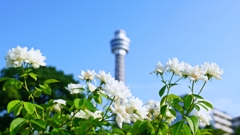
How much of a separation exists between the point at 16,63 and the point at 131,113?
2.41 feet

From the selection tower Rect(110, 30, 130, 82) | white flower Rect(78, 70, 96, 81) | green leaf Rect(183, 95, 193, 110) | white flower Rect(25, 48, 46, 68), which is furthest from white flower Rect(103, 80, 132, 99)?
tower Rect(110, 30, 130, 82)

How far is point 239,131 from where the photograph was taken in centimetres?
1906

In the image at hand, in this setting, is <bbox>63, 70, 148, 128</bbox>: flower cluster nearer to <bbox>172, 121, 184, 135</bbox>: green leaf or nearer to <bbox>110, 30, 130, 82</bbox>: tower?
<bbox>172, 121, 184, 135</bbox>: green leaf

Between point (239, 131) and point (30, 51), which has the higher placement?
point (239, 131)

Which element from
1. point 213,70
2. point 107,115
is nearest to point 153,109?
point 107,115

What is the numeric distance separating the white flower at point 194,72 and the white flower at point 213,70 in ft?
0.16

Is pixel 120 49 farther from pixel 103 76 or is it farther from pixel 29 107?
pixel 29 107

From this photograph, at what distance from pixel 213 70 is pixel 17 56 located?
1.09 metres

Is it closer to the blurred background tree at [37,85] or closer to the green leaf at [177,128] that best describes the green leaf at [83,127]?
the green leaf at [177,128]

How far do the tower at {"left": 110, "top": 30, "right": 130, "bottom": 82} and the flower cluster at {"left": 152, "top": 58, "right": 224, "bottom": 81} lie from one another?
51.8 meters

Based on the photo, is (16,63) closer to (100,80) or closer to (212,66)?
(100,80)

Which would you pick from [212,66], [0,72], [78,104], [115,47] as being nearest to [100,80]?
[78,104]

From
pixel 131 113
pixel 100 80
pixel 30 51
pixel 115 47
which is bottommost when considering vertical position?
pixel 131 113

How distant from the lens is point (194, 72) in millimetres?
1985
